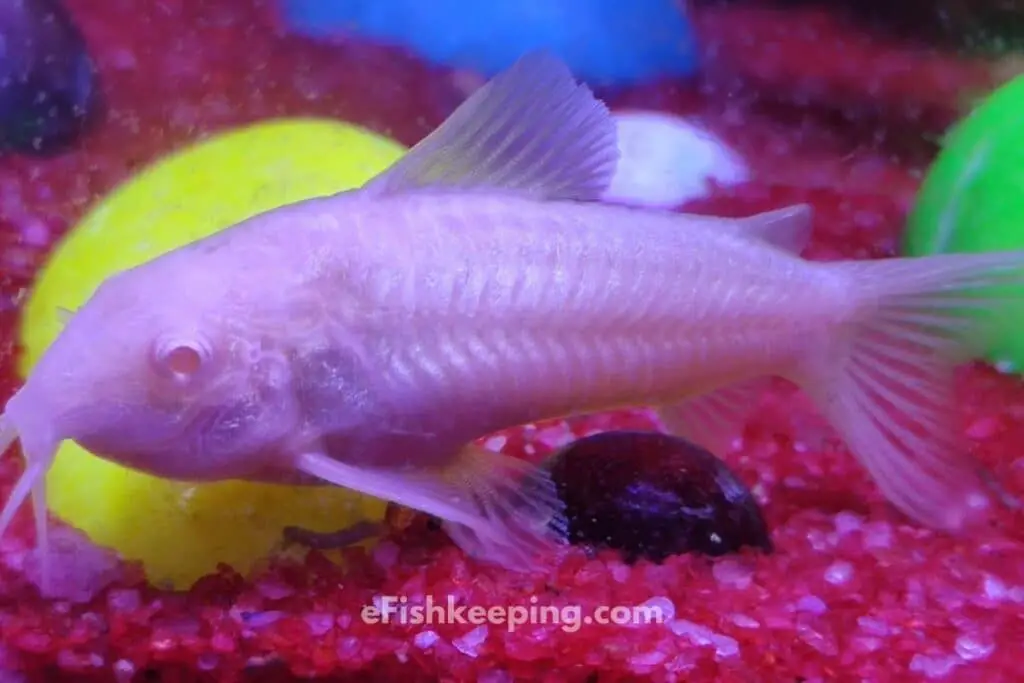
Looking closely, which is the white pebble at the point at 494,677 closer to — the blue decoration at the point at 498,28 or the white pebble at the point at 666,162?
the white pebble at the point at 666,162

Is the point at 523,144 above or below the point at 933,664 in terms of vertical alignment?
above

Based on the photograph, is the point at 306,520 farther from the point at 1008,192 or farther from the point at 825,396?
the point at 1008,192

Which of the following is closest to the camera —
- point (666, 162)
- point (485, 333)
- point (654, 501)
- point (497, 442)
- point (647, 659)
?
point (647, 659)

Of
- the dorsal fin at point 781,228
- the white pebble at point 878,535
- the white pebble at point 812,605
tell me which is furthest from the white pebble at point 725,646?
the dorsal fin at point 781,228

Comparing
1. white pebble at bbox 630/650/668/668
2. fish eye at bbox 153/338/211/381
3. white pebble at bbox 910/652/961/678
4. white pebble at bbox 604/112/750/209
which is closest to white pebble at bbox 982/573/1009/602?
white pebble at bbox 910/652/961/678

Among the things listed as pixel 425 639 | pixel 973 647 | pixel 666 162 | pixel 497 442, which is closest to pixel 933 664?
pixel 973 647

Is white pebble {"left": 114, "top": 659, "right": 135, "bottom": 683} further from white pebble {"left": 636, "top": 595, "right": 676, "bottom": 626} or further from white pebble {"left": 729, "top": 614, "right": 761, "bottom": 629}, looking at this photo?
white pebble {"left": 729, "top": 614, "right": 761, "bottom": 629}

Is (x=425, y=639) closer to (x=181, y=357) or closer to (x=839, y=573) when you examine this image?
(x=181, y=357)
